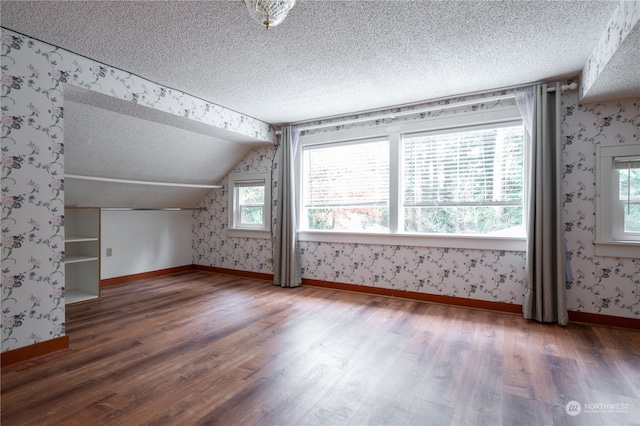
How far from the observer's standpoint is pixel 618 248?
9.82 feet

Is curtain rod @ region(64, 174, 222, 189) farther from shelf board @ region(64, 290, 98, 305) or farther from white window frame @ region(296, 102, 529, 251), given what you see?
white window frame @ region(296, 102, 529, 251)

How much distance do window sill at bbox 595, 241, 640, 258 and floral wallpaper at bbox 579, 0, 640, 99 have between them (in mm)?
1387

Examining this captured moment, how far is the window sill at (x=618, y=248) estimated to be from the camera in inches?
116

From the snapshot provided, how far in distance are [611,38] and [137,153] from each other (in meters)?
4.62

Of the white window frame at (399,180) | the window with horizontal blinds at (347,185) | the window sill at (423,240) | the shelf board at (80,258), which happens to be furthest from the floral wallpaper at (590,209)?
the shelf board at (80,258)

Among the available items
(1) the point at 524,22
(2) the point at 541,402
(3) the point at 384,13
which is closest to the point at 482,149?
(1) the point at 524,22

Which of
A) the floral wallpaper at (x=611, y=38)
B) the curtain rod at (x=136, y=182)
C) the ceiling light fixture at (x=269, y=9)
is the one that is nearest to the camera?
the ceiling light fixture at (x=269, y=9)

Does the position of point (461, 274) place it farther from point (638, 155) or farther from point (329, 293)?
point (638, 155)

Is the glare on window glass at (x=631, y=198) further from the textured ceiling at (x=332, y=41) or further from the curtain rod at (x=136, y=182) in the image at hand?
the curtain rod at (x=136, y=182)

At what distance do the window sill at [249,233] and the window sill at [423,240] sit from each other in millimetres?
629

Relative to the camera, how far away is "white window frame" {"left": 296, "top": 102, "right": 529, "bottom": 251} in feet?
11.4

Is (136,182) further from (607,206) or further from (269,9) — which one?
(607,206)

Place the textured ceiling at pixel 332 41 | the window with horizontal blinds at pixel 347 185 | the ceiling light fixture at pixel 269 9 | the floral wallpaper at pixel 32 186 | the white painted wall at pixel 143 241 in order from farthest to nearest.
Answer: the white painted wall at pixel 143 241 < the window with horizontal blinds at pixel 347 185 < the floral wallpaper at pixel 32 186 < the textured ceiling at pixel 332 41 < the ceiling light fixture at pixel 269 9

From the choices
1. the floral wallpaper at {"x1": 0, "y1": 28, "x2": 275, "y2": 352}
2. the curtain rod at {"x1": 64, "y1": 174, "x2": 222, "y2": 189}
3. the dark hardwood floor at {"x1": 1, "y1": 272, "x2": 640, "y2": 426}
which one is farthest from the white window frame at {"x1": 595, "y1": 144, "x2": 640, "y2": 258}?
the curtain rod at {"x1": 64, "y1": 174, "x2": 222, "y2": 189}
